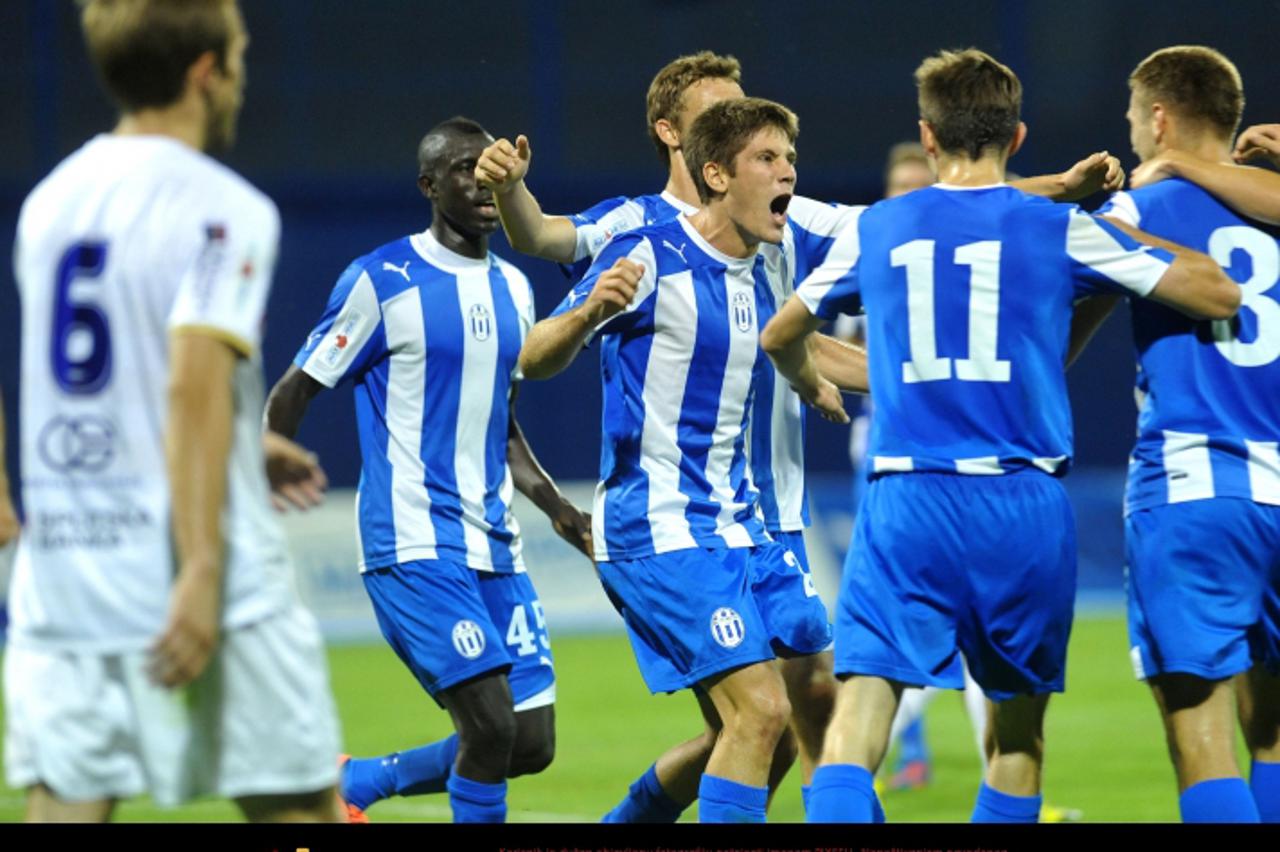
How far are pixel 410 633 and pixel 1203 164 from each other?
8.50ft

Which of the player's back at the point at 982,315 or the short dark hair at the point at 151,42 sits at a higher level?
the short dark hair at the point at 151,42

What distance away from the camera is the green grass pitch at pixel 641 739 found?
23.8 feet

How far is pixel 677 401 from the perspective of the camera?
17.0 feet

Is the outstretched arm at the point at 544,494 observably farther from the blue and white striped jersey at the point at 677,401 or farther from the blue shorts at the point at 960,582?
the blue shorts at the point at 960,582

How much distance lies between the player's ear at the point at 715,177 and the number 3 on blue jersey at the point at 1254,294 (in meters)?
1.35

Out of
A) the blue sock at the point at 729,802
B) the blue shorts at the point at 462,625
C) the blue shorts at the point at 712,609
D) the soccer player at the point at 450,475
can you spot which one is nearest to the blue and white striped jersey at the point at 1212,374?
the blue shorts at the point at 712,609

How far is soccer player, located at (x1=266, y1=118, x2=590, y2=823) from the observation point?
537 centimetres

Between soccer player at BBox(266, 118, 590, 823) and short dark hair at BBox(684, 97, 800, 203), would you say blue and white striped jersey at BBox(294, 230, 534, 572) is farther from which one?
short dark hair at BBox(684, 97, 800, 203)

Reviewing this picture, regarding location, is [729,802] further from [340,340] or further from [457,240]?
[457,240]

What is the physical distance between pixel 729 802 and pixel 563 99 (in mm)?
15132

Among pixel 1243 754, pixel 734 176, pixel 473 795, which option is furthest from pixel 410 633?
pixel 1243 754

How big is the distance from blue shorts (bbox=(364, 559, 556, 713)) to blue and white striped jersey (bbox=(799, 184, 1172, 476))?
151cm

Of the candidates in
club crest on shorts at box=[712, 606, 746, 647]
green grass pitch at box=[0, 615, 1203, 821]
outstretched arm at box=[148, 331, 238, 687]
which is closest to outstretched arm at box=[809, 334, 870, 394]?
club crest on shorts at box=[712, 606, 746, 647]

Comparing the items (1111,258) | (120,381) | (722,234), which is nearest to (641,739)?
(722,234)
